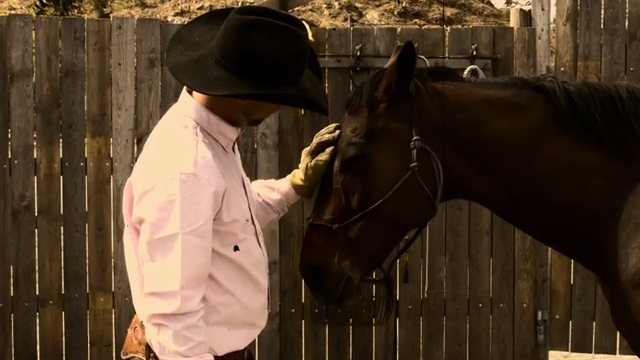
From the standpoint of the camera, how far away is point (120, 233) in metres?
4.79

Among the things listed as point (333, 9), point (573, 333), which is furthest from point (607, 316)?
point (333, 9)

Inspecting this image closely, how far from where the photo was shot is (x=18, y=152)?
474 cm

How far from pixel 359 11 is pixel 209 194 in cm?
1017

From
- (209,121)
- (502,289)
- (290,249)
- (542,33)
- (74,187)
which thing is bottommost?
(502,289)

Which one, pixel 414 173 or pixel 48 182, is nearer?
pixel 414 173

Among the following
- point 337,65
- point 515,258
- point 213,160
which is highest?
point 337,65

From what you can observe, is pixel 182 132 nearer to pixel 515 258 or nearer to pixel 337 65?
pixel 337 65

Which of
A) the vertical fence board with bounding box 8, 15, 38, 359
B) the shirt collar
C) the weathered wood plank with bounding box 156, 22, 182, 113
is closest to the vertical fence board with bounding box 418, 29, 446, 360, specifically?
the weathered wood plank with bounding box 156, 22, 182, 113

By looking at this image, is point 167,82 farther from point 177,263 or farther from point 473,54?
point 177,263

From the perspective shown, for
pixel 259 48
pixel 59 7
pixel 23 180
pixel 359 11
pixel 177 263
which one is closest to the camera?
pixel 177 263

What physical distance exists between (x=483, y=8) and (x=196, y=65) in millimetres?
10817

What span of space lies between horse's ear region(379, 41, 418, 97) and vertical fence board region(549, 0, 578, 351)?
2.25 metres

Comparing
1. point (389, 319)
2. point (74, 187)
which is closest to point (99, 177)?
point (74, 187)

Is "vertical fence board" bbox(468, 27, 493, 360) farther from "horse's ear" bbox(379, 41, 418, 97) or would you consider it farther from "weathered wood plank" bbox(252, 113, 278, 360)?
"horse's ear" bbox(379, 41, 418, 97)
